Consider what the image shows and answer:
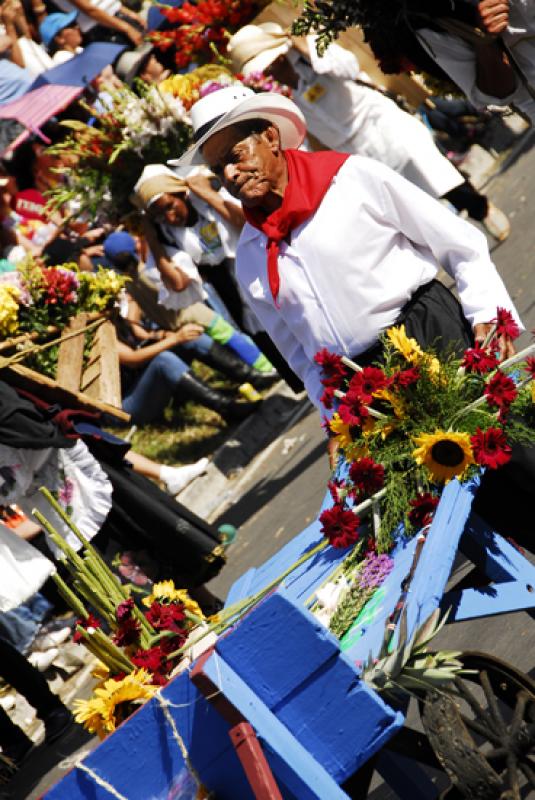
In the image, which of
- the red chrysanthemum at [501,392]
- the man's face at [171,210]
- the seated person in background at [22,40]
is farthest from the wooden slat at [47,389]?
the seated person in background at [22,40]

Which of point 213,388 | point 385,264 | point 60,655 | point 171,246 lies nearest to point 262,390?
point 213,388

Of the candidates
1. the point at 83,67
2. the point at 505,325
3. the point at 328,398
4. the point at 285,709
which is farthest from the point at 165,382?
the point at 285,709

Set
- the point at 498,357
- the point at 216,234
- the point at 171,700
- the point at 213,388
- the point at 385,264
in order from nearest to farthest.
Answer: the point at 171,700
the point at 498,357
the point at 385,264
the point at 216,234
the point at 213,388

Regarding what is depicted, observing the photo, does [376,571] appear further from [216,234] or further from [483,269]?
[216,234]

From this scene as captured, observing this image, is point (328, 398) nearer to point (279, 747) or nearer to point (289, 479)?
point (279, 747)

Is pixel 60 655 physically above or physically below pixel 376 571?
below

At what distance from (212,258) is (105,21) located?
17.5 feet

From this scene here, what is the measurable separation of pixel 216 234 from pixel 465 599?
5134mm

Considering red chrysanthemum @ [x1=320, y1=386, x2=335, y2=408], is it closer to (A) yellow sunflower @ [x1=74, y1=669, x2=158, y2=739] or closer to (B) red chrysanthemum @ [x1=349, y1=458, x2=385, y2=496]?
(B) red chrysanthemum @ [x1=349, y1=458, x2=385, y2=496]

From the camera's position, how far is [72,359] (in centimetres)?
714

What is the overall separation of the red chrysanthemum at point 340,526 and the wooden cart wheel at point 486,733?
51 cm

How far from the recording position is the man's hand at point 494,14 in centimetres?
537

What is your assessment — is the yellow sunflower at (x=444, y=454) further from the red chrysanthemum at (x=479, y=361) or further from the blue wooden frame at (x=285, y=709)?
the red chrysanthemum at (x=479, y=361)

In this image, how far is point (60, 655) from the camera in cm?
788
